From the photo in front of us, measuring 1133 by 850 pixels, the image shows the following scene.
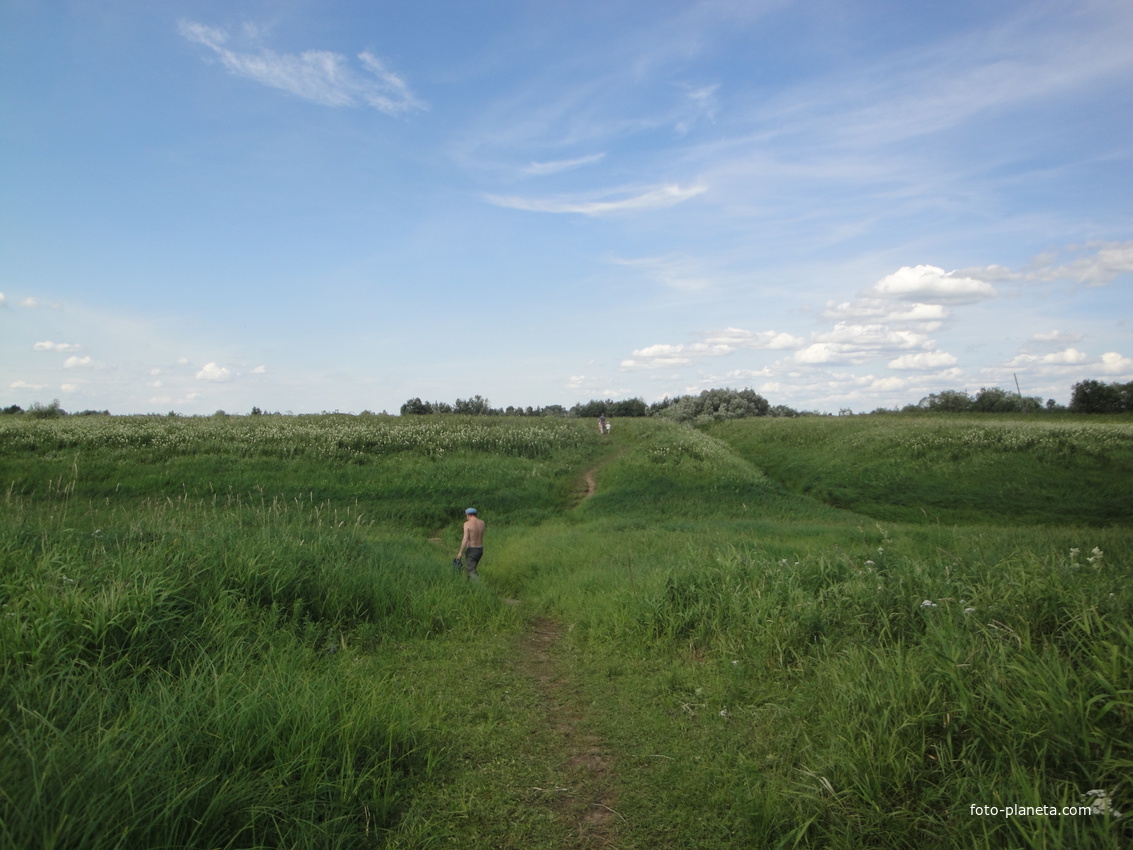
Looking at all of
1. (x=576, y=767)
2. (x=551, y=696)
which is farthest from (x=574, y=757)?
(x=551, y=696)

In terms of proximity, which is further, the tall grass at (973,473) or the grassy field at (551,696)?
the tall grass at (973,473)

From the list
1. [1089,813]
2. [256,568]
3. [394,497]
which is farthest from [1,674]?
[394,497]

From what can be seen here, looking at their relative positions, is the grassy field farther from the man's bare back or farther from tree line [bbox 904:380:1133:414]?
tree line [bbox 904:380:1133:414]

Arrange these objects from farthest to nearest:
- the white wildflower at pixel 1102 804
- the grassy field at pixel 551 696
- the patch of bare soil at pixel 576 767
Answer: the patch of bare soil at pixel 576 767 < the grassy field at pixel 551 696 < the white wildflower at pixel 1102 804

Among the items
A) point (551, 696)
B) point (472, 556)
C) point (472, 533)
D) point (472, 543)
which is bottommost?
point (551, 696)

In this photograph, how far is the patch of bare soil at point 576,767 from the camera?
425cm

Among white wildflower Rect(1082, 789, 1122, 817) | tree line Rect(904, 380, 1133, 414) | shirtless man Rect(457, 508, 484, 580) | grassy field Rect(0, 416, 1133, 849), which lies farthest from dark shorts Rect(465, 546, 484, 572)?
tree line Rect(904, 380, 1133, 414)

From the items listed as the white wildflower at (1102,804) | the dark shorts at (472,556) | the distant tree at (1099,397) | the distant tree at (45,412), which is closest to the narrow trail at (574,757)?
the white wildflower at (1102,804)

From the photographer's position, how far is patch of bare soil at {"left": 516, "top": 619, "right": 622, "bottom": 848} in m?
4.25

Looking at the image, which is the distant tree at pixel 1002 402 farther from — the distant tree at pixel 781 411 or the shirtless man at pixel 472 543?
the shirtless man at pixel 472 543

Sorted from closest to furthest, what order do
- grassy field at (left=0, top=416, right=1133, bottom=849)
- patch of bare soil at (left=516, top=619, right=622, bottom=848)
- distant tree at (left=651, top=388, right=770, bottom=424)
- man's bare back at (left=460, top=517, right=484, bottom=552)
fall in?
grassy field at (left=0, top=416, right=1133, bottom=849)
patch of bare soil at (left=516, top=619, right=622, bottom=848)
man's bare back at (left=460, top=517, right=484, bottom=552)
distant tree at (left=651, top=388, right=770, bottom=424)

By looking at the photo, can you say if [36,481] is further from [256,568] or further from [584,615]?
[584,615]

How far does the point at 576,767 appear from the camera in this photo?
5008 mm

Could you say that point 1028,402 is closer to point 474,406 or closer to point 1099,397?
point 1099,397
